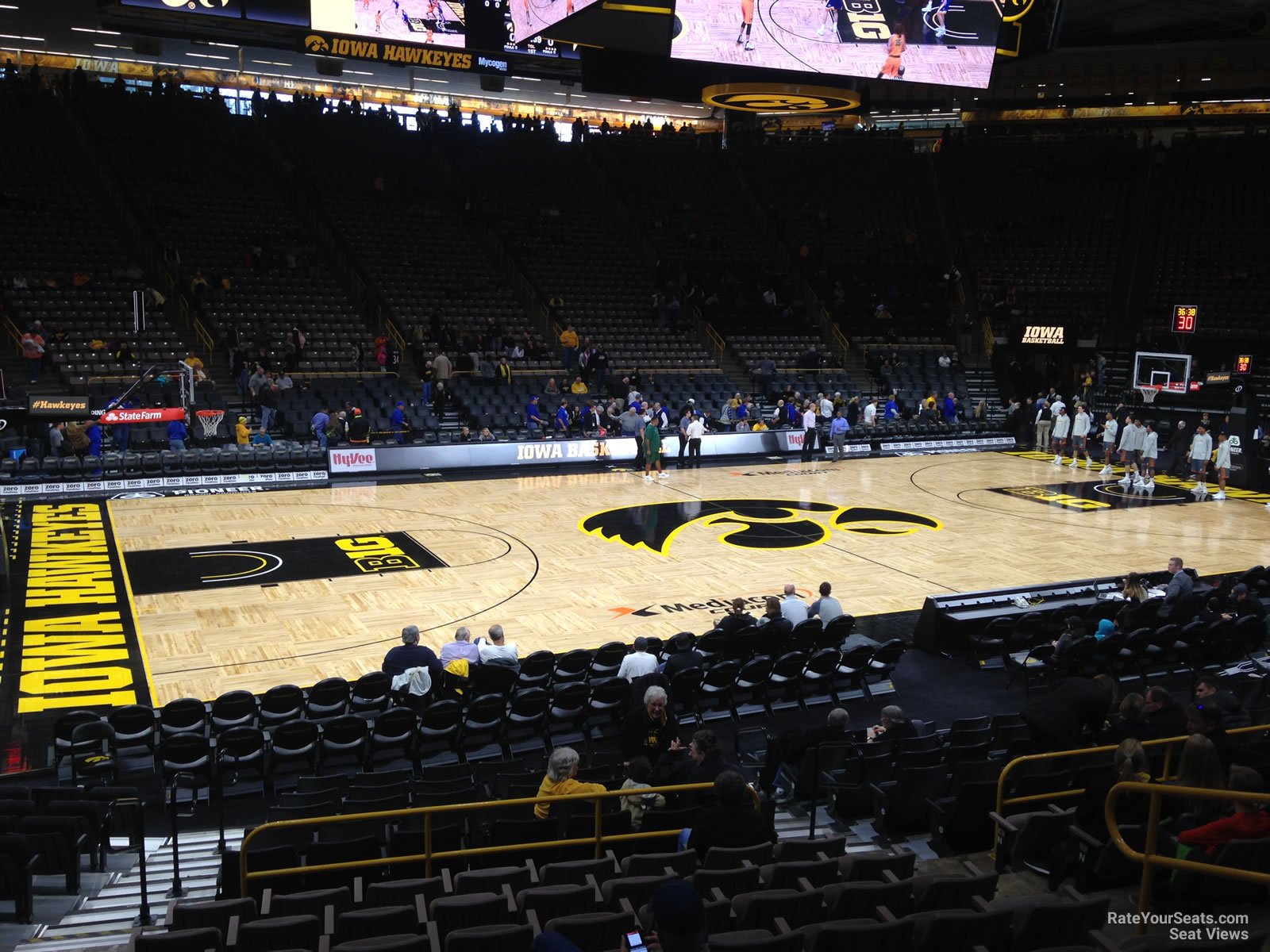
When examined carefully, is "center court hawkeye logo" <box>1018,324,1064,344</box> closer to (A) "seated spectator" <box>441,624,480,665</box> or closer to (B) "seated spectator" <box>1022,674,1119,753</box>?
(A) "seated spectator" <box>441,624,480,665</box>

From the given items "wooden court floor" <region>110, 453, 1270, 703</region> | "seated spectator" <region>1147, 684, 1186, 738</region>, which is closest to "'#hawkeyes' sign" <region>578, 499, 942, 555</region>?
"wooden court floor" <region>110, 453, 1270, 703</region>

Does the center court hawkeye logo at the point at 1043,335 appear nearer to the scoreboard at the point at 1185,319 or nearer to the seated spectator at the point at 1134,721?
the scoreboard at the point at 1185,319

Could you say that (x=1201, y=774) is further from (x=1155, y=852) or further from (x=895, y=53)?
(x=895, y=53)

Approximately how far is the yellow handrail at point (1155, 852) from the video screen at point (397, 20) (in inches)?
981

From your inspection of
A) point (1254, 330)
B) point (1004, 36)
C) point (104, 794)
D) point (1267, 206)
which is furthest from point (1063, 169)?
point (104, 794)

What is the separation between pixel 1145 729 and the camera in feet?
27.9

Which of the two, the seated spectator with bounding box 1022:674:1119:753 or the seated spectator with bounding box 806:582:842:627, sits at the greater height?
the seated spectator with bounding box 1022:674:1119:753

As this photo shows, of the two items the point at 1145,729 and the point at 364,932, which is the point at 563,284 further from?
the point at 364,932

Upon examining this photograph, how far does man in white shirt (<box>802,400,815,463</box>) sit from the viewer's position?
98.0ft

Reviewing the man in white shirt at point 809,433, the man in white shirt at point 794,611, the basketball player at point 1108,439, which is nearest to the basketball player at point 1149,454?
the basketball player at point 1108,439

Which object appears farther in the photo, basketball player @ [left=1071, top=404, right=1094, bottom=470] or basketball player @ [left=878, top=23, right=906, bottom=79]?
basketball player @ [left=1071, top=404, right=1094, bottom=470]

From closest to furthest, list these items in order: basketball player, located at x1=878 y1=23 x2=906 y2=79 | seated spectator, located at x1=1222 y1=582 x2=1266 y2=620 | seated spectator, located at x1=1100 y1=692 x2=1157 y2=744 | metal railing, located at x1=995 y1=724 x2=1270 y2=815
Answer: metal railing, located at x1=995 y1=724 x2=1270 y2=815 → seated spectator, located at x1=1100 y1=692 x2=1157 y2=744 → seated spectator, located at x1=1222 y1=582 x2=1266 y2=620 → basketball player, located at x1=878 y1=23 x2=906 y2=79

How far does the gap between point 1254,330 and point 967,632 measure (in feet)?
95.1

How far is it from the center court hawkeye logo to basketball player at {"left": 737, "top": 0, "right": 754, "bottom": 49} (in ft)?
77.7
